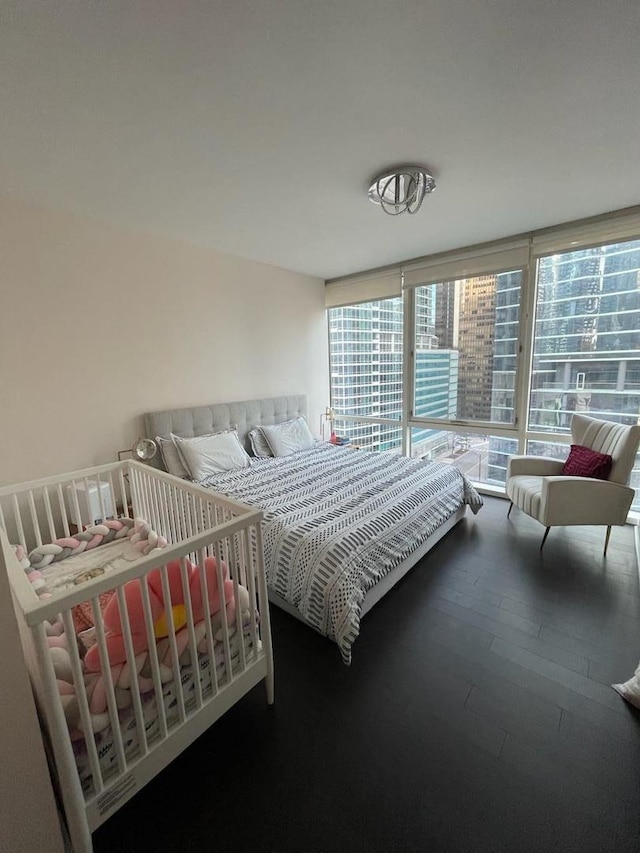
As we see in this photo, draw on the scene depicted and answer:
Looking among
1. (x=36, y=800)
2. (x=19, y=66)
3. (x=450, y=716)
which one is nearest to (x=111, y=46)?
(x=19, y=66)

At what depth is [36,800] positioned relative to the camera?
835 millimetres

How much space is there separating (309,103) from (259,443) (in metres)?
2.73

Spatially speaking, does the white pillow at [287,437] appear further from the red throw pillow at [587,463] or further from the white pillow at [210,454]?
the red throw pillow at [587,463]

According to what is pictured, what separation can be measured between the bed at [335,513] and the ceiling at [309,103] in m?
1.79

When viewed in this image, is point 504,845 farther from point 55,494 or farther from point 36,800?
point 55,494

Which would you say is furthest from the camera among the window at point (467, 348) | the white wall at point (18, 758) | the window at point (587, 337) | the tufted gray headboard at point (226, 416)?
the window at point (467, 348)

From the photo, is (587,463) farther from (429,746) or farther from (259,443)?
(259,443)

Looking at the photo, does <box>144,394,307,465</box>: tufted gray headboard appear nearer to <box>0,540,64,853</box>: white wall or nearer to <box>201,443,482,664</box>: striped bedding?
<box>201,443,482,664</box>: striped bedding

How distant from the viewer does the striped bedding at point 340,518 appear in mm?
1728

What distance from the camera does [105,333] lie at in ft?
8.75

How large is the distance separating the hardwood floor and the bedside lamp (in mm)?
1626

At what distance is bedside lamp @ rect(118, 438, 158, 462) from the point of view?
107 inches

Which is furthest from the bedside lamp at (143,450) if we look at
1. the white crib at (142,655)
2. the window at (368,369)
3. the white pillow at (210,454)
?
the window at (368,369)

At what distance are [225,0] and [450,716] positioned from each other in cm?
268
